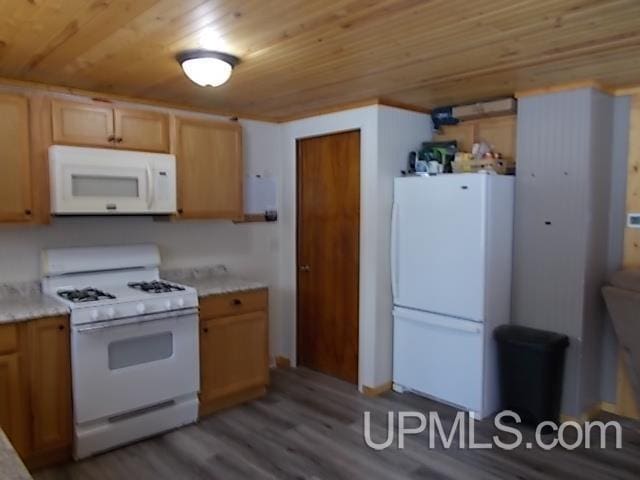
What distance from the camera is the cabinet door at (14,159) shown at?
110 inches

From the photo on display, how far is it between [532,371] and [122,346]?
2590mm

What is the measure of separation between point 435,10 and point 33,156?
2.37m

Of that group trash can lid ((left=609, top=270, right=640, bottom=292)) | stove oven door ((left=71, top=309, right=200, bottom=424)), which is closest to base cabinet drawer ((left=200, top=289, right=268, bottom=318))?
stove oven door ((left=71, top=309, right=200, bottom=424))

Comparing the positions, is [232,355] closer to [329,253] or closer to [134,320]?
[134,320]

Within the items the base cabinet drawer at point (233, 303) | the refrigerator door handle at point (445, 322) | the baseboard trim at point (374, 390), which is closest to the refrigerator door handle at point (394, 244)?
the refrigerator door handle at point (445, 322)

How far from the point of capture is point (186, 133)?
3.52 metres

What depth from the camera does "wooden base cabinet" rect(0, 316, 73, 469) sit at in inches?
104

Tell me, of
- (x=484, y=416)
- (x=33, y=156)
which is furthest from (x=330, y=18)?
(x=484, y=416)

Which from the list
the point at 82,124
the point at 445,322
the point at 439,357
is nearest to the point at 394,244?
the point at 445,322

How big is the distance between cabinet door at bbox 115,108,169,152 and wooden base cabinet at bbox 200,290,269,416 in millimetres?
1120

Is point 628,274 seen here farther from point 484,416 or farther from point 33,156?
point 33,156

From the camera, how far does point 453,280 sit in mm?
3484

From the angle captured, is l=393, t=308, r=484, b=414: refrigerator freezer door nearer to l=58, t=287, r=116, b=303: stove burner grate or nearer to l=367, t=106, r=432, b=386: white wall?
l=367, t=106, r=432, b=386: white wall

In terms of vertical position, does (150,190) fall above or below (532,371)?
above
